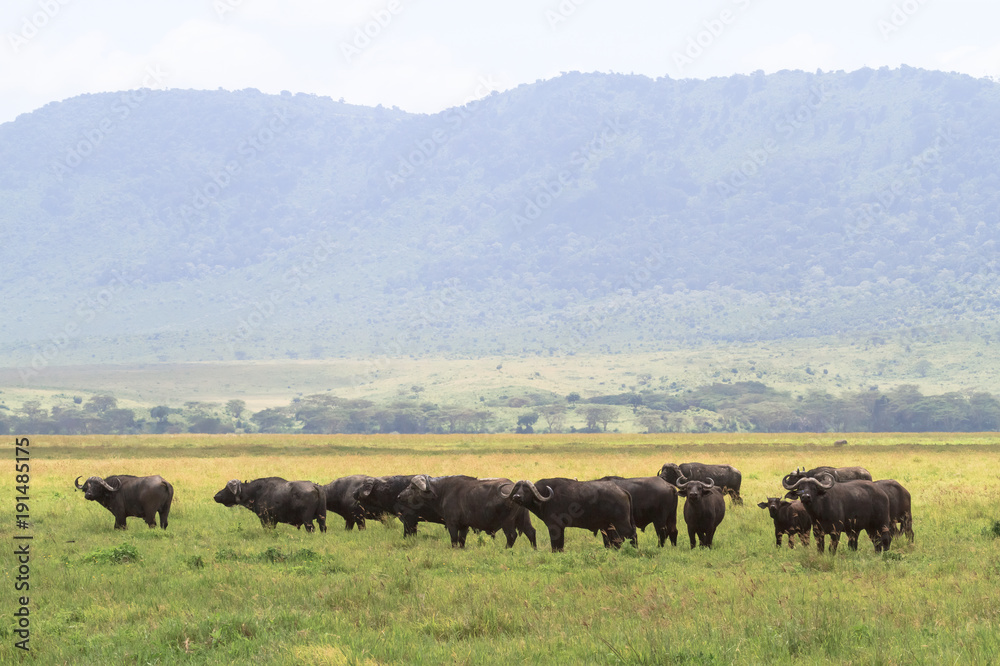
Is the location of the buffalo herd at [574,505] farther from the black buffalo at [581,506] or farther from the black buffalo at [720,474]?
the black buffalo at [720,474]

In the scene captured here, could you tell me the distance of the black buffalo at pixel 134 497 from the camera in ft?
73.5

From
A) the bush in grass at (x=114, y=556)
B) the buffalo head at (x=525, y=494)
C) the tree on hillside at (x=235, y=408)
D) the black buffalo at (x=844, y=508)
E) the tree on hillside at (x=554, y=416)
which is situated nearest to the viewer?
the bush in grass at (x=114, y=556)

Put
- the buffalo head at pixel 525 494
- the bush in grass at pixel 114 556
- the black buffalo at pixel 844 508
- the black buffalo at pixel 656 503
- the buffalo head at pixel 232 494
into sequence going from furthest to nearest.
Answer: the buffalo head at pixel 232 494 → the black buffalo at pixel 656 503 → the buffalo head at pixel 525 494 → the black buffalo at pixel 844 508 → the bush in grass at pixel 114 556

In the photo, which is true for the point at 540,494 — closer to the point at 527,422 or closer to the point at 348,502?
the point at 348,502

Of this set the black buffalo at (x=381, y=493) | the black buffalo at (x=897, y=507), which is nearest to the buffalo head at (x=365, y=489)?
the black buffalo at (x=381, y=493)

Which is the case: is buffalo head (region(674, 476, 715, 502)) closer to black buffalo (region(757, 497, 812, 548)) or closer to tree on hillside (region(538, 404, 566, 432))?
black buffalo (region(757, 497, 812, 548))

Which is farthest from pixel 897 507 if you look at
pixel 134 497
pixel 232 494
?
pixel 134 497

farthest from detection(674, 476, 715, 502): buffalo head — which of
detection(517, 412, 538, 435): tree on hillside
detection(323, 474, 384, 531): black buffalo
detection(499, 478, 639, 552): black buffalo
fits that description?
detection(517, 412, 538, 435): tree on hillside

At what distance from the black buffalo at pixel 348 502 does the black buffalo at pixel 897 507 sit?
1117cm

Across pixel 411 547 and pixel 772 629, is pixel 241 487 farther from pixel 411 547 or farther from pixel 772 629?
pixel 772 629

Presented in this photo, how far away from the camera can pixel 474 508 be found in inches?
764

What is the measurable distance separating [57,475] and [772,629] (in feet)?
112

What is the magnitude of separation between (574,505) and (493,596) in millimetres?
5336

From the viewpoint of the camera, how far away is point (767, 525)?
21.5 metres
